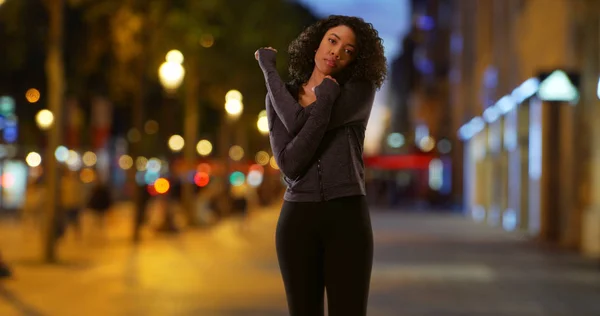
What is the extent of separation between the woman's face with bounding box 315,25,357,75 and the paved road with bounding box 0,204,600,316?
27.2 ft

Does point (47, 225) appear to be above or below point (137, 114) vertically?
below

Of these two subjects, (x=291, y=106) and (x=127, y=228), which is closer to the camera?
(x=291, y=106)

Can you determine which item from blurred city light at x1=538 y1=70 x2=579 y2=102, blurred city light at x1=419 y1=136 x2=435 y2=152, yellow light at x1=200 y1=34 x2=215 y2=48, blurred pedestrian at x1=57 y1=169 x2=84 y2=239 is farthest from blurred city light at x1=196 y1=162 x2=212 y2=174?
blurred city light at x1=538 y1=70 x2=579 y2=102

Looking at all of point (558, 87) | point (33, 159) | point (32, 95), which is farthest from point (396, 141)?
point (558, 87)

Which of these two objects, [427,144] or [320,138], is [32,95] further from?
[427,144]

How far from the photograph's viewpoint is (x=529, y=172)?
34.8 metres

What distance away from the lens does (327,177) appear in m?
5.05

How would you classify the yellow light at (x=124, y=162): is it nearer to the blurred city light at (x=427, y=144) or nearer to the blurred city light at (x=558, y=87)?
the blurred city light at (x=427, y=144)

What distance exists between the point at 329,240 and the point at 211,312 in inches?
339

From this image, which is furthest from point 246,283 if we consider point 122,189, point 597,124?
point 122,189

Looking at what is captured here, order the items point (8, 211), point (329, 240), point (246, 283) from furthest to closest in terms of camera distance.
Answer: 1. point (8, 211)
2. point (246, 283)
3. point (329, 240)

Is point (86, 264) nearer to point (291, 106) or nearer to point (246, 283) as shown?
point (246, 283)

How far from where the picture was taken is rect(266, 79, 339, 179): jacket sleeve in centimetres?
502

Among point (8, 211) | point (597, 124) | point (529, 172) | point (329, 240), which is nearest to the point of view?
point (329, 240)
